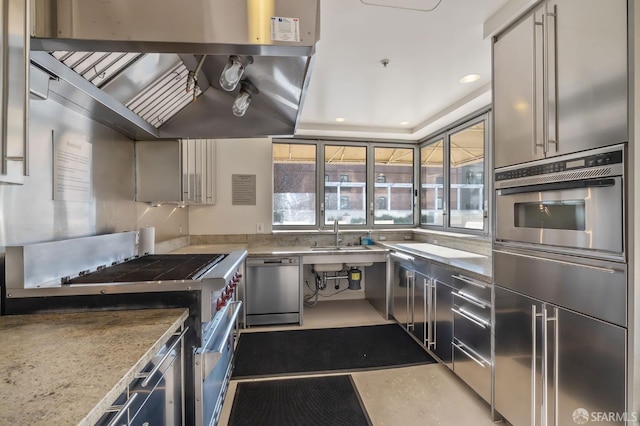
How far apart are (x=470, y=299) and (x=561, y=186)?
0.98 meters

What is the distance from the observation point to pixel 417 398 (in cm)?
193

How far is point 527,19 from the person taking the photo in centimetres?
148

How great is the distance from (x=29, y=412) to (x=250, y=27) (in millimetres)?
1185

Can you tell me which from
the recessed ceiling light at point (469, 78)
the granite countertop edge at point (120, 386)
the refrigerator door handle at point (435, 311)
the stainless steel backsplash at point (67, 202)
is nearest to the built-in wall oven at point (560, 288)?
the refrigerator door handle at point (435, 311)

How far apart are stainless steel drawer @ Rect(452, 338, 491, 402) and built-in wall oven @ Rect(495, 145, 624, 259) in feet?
2.79

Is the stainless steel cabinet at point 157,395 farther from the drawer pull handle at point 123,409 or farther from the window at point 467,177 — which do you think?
the window at point 467,177

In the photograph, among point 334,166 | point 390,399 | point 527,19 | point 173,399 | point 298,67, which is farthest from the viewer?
point 334,166

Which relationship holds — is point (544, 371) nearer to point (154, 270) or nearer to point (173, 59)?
point (154, 270)

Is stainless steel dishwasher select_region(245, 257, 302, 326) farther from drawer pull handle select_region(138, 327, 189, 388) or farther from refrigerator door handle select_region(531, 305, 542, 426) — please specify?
refrigerator door handle select_region(531, 305, 542, 426)

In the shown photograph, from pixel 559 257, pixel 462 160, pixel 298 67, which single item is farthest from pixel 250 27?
pixel 462 160

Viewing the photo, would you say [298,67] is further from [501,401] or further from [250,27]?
[501,401]

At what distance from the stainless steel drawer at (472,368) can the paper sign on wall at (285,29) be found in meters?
2.15

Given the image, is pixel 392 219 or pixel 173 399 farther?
pixel 392 219

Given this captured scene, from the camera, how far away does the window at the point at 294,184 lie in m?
3.77
